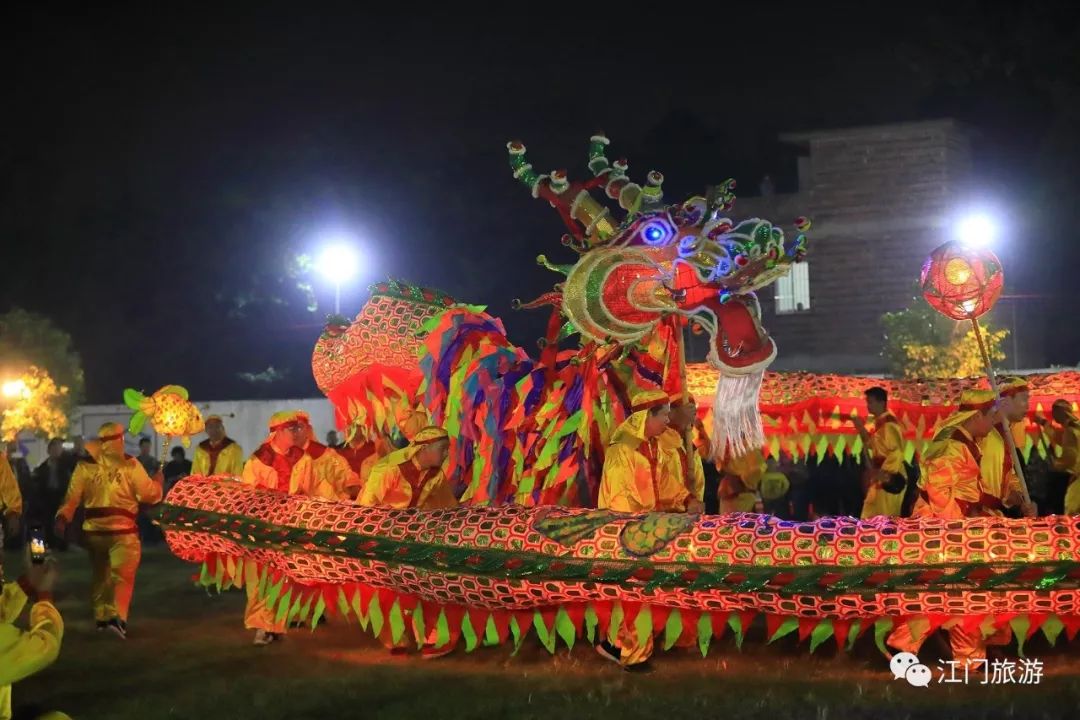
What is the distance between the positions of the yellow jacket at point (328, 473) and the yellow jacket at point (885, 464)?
11.6 feet

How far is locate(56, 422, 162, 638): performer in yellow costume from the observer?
26.5 feet

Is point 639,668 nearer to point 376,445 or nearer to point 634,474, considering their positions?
point 634,474

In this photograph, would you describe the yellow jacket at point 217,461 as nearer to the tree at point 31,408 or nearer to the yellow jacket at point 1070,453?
the yellow jacket at point 1070,453

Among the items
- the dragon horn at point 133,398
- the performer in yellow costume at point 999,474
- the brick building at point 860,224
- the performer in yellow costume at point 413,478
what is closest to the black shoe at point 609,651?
the performer in yellow costume at point 413,478

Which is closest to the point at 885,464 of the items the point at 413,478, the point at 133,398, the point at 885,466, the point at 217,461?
the point at 885,466

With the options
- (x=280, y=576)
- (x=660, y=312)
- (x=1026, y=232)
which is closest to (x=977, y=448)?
(x=660, y=312)

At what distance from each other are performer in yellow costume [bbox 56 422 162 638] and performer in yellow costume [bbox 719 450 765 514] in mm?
4038

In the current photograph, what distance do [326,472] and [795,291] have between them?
15.4 meters

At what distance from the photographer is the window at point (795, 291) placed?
72.6 feet

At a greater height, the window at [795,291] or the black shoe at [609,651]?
the window at [795,291]

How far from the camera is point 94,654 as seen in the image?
7562 mm

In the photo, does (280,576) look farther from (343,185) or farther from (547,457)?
(343,185)

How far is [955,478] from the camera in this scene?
6.39 m

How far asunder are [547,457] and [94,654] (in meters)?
3.02
